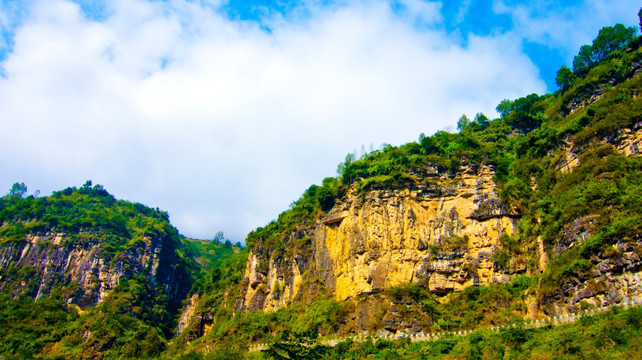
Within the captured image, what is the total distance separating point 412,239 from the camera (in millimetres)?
38719

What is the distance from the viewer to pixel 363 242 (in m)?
40.0

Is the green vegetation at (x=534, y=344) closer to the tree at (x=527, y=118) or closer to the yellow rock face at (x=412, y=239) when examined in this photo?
the yellow rock face at (x=412, y=239)

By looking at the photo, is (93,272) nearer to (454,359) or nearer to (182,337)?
(182,337)

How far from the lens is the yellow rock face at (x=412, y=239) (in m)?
35.6

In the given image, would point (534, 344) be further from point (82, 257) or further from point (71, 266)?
point (71, 266)

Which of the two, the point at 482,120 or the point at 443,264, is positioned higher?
the point at 482,120

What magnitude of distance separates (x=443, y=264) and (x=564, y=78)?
24.6 meters

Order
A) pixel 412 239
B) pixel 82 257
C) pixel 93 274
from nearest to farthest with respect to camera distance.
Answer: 1. pixel 412 239
2. pixel 93 274
3. pixel 82 257

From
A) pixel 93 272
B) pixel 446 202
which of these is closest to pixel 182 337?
pixel 93 272

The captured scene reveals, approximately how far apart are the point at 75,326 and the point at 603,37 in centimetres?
6989

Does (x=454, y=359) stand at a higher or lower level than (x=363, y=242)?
lower

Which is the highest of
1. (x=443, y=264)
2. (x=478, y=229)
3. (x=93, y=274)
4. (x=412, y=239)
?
(x=93, y=274)

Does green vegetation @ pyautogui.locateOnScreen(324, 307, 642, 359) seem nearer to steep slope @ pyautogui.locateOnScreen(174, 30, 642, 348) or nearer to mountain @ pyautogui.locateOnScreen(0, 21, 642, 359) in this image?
mountain @ pyautogui.locateOnScreen(0, 21, 642, 359)

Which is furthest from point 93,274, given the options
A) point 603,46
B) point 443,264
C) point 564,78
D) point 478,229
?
point 603,46
